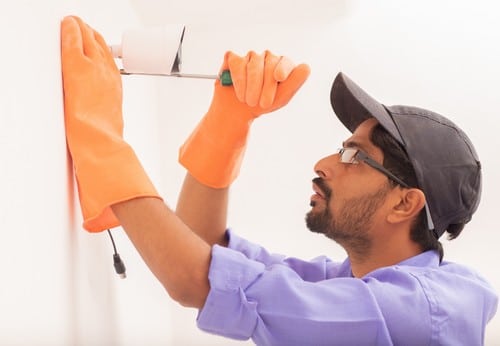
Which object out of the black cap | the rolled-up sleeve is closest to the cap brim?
the black cap

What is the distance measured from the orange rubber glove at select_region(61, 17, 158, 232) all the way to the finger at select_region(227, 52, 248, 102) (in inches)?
8.5

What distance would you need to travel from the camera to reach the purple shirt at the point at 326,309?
2.98 ft

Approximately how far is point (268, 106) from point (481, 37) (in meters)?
1.15

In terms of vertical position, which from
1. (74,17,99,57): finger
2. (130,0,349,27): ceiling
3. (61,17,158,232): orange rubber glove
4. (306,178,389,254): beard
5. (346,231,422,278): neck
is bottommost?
(346,231,422,278): neck

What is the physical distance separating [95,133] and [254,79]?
30 cm

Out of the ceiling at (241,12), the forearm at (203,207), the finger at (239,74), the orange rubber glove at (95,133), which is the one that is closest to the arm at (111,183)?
the orange rubber glove at (95,133)

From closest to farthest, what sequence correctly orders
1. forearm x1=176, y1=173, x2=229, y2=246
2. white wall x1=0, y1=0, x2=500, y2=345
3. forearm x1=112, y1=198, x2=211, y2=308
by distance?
forearm x1=112, y1=198, x2=211, y2=308
forearm x1=176, y1=173, x2=229, y2=246
white wall x1=0, y1=0, x2=500, y2=345

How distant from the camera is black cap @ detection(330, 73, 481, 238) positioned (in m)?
1.23

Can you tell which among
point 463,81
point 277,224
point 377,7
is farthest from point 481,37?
point 277,224

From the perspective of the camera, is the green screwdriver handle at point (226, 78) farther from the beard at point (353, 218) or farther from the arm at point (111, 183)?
the beard at point (353, 218)

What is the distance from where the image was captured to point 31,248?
788 mm

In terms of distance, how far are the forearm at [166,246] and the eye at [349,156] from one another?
1.69 feet

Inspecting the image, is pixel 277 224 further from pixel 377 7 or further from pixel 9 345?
pixel 9 345

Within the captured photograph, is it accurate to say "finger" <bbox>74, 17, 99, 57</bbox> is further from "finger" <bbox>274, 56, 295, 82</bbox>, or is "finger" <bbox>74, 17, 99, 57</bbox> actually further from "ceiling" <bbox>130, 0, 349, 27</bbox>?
"ceiling" <bbox>130, 0, 349, 27</bbox>
